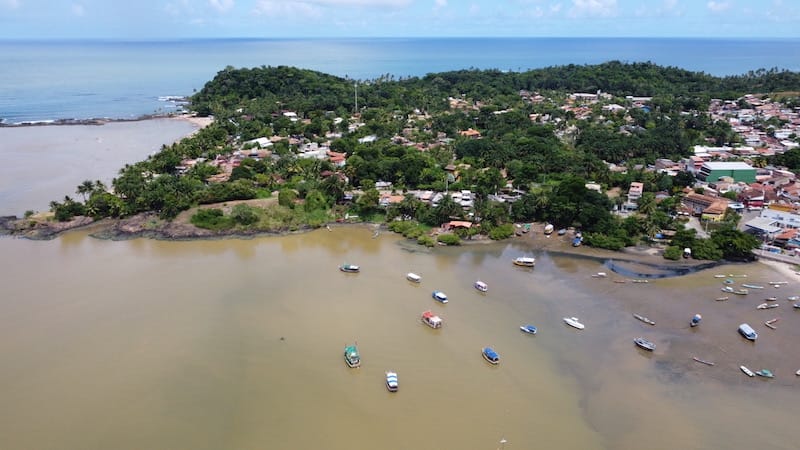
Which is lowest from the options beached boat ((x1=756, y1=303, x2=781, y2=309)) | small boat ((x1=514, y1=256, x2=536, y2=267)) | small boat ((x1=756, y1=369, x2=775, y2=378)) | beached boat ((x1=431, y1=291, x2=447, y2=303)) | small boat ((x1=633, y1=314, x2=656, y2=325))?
small boat ((x1=756, y1=369, x2=775, y2=378))

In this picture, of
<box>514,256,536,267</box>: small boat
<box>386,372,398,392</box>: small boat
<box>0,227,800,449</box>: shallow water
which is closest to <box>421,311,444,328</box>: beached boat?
<box>0,227,800,449</box>: shallow water

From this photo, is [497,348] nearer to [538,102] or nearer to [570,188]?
[570,188]

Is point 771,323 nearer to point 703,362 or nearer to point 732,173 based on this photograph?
point 703,362

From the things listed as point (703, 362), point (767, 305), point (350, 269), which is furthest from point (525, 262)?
point (767, 305)

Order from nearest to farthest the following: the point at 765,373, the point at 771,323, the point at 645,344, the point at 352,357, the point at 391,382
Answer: the point at 391,382 → the point at 765,373 → the point at 352,357 → the point at 645,344 → the point at 771,323

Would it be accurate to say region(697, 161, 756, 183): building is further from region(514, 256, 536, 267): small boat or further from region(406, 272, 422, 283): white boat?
region(406, 272, 422, 283): white boat

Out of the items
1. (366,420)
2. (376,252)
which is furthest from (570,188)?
(366,420)
